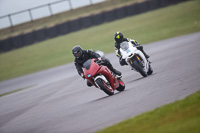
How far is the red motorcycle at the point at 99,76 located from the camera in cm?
1113

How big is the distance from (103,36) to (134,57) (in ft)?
85.0

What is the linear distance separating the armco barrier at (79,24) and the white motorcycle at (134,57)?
91.8 ft

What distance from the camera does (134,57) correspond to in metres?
13.1

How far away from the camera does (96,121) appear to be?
8.30 meters

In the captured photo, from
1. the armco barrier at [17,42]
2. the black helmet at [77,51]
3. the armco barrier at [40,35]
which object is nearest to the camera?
the black helmet at [77,51]

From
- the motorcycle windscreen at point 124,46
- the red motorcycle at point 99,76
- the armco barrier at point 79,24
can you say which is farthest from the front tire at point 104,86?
the armco barrier at point 79,24

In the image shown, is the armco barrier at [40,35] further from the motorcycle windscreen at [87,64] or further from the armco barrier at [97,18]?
the motorcycle windscreen at [87,64]

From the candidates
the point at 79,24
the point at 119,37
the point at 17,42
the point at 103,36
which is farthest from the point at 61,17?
the point at 119,37

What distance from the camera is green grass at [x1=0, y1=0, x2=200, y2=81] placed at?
3425cm

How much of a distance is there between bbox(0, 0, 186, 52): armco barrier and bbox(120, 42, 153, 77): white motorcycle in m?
28.0

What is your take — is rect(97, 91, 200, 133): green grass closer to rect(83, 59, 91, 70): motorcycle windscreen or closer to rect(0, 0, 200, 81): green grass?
rect(83, 59, 91, 70): motorcycle windscreen

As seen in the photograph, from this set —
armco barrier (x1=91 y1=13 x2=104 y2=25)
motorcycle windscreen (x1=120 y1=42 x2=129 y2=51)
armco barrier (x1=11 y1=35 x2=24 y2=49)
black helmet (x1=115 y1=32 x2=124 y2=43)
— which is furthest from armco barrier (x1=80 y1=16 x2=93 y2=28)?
motorcycle windscreen (x1=120 y1=42 x2=129 y2=51)

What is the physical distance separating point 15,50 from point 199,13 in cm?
1623

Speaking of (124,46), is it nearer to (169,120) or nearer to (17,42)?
(169,120)
